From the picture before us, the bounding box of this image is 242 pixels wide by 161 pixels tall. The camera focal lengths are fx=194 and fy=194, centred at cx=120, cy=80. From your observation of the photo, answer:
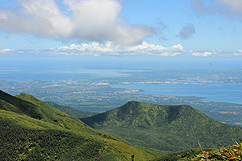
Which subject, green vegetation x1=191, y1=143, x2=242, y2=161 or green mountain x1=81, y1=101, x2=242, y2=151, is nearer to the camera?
green vegetation x1=191, y1=143, x2=242, y2=161

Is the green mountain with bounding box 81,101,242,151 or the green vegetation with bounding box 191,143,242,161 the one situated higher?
the green vegetation with bounding box 191,143,242,161

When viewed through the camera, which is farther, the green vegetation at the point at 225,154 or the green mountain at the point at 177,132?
the green mountain at the point at 177,132

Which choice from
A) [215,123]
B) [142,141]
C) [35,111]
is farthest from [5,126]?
[215,123]

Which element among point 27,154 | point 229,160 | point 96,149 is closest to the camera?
point 229,160

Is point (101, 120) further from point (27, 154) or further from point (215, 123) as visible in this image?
point (27, 154)

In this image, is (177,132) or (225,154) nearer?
(225,154)

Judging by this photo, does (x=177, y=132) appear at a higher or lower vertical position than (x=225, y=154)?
lower

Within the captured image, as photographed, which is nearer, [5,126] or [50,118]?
[5,126]

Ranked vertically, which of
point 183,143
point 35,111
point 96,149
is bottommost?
point 183,143

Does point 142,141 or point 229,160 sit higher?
point 229,160

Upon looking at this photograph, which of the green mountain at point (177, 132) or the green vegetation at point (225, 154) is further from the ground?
the green vegetation at point (225, 154)

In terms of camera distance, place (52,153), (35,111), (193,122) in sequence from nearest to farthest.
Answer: (52,153), (35,111), (193,122)
